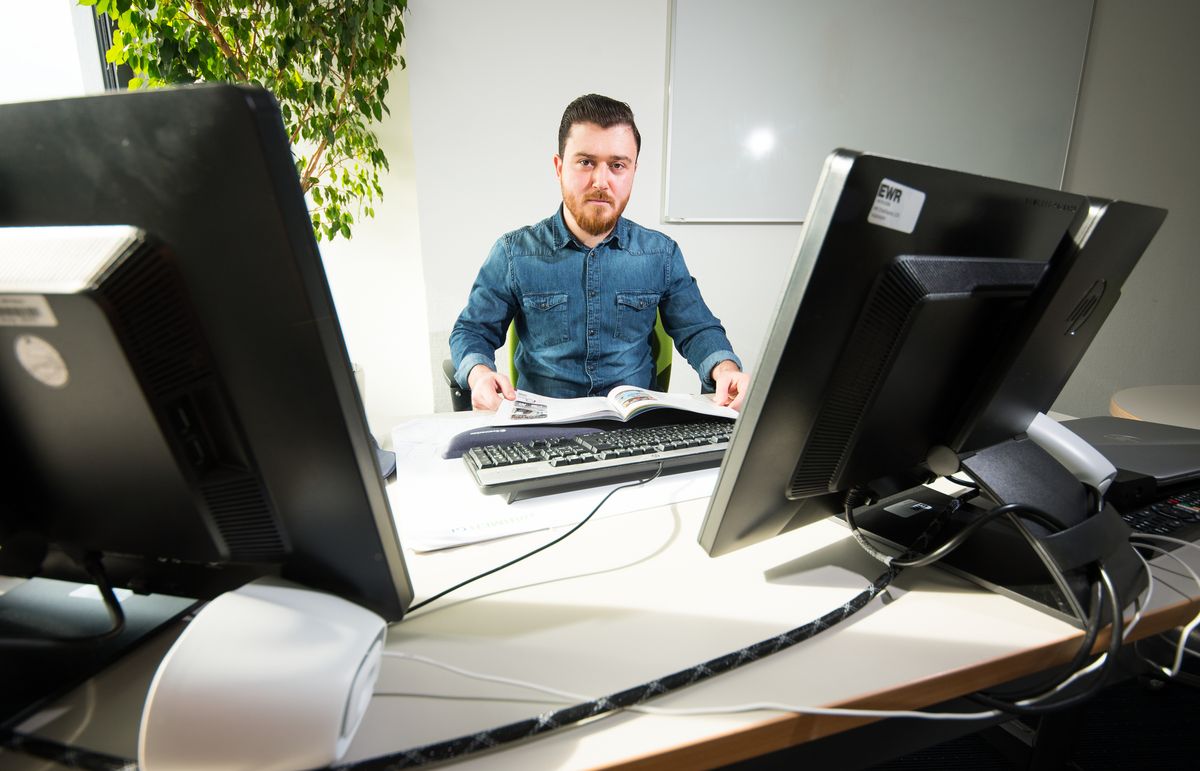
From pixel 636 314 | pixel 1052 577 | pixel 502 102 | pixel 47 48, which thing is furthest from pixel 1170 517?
pixel 47 48

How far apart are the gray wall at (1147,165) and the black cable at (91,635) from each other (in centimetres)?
330

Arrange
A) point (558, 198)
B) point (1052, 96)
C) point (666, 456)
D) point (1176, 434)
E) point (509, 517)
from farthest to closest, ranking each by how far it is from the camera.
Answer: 1. point (1052, 96)
2. point (558, 198)
3. point (1176, 434)
4. point (666, 456)
5. point (509, 517)

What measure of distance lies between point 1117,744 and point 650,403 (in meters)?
1.30

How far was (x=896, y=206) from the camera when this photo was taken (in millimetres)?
409

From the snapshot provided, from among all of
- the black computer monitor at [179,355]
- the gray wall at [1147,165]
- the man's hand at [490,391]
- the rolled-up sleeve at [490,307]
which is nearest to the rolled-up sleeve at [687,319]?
the rolled-up sleeve at [490,307]

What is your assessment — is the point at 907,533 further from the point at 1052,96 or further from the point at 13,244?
the point at 1052,96

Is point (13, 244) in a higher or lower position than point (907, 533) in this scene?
higher

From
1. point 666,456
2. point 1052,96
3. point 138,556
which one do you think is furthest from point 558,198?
point 1052,96

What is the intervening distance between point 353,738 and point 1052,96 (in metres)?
3.53

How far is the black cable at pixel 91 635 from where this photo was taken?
44 cm

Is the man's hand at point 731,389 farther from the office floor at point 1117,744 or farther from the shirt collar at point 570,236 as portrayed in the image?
the office floor at point 1117,744

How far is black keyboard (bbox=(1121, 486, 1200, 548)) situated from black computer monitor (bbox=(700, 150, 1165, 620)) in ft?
0.47

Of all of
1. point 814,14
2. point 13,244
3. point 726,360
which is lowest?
point 726,360

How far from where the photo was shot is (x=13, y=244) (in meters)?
0.33
